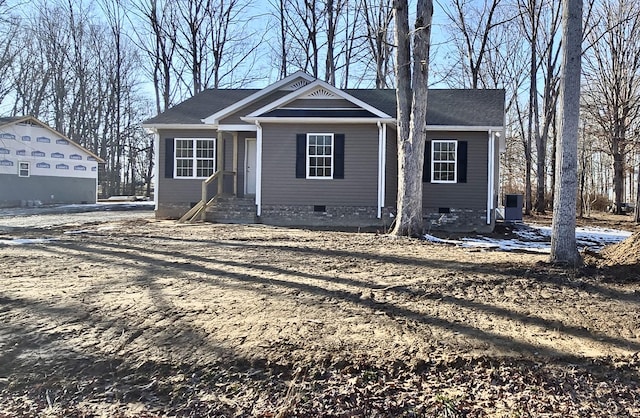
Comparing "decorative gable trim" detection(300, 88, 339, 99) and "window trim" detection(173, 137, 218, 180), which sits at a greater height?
"decorative gable trim" detection(300, 88, 339, 99)

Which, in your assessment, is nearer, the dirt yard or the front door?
the dirt yard

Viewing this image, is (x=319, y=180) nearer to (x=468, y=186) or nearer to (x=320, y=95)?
(x=320, y=95)

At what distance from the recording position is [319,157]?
46.4 ft

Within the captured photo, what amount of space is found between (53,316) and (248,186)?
463 inches

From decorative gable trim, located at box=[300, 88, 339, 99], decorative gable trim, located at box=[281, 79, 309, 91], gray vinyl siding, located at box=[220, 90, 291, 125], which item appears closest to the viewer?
decorative gable trim, located at box=[300, 88, 339, 99]

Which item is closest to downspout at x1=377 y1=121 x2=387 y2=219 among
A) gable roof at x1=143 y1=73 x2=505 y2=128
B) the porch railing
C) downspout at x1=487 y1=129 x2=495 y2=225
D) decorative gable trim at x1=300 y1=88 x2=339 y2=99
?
gable roof at x1=143 y1=73 x2=505 y2=128

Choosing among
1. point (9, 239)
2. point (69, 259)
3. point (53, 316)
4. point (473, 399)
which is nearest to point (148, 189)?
point (9, 239)

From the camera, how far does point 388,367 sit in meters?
3.12

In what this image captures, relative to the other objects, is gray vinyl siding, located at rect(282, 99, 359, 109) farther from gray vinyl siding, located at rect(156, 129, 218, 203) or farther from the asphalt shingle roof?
gray vinyl siding, located at rect(156, 129, 218, 203)

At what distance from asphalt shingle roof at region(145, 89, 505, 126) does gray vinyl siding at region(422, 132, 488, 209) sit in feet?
1.44

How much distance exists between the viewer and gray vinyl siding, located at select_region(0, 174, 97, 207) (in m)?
25.1

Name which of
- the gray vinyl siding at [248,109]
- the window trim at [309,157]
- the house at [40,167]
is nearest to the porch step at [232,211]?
the window trim at [309,157]

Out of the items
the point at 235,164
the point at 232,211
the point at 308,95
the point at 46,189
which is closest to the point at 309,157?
the point at 308,95

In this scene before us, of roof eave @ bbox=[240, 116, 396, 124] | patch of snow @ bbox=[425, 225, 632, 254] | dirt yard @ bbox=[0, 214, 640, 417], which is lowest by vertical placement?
dirt yard @ bbox=[0, 214, 640, 417]
